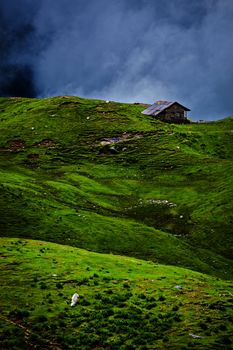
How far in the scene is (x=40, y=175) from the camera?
86.9 metres

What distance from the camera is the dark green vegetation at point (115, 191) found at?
31859 millimetres

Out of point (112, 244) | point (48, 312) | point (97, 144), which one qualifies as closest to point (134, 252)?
point (112, 244)

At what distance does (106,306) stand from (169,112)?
122717 millimetres

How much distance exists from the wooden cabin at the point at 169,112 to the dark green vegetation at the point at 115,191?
7.43 meters

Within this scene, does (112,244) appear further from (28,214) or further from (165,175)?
(165,175)

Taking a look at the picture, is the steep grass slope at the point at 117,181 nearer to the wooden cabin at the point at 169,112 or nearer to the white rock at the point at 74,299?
the wooden cabin at the point at 169,112

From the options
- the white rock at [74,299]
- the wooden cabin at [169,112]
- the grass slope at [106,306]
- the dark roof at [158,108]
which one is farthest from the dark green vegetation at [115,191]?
the wooden cabin at [169,112]

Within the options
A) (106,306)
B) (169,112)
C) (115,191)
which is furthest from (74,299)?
(169,112)

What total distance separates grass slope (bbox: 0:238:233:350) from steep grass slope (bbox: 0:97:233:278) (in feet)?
39.7

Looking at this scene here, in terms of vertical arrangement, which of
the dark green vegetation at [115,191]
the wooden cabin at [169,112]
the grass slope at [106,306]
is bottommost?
the grass slope at [106,306]

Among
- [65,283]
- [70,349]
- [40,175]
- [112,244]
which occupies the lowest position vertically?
[70,349]

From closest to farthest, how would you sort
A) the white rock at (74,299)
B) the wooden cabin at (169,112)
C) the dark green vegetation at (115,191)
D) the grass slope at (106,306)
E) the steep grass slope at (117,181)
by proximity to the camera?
the grass slope at (106,306)
the white rock at (74,299)
the dark green vegetation at (115,191)
the steep grass slope at (117,181)
the wooden cabin at (169,112)

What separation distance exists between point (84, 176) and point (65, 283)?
196 feet

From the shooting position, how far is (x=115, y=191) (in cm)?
8050
